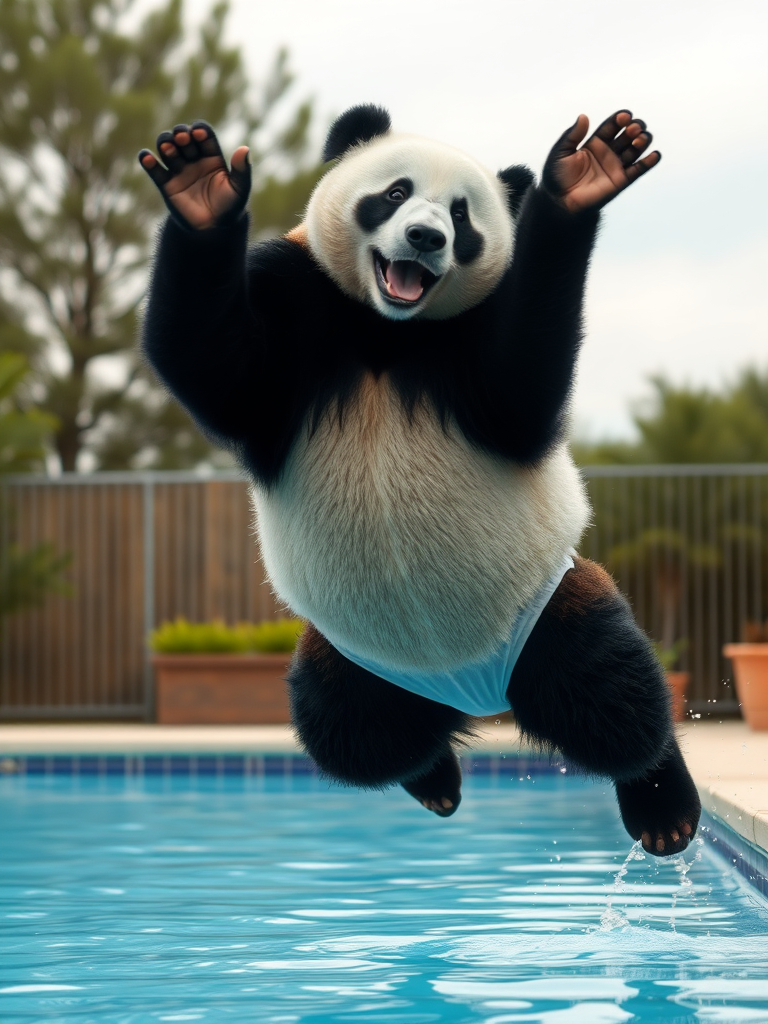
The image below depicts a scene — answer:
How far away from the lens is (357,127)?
242cm

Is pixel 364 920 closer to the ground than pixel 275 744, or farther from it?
farther from it

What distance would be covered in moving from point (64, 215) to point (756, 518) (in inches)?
308

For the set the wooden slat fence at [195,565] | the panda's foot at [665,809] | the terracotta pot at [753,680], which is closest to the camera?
the panda's foot at [665,809]

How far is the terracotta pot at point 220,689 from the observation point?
31.8 feet

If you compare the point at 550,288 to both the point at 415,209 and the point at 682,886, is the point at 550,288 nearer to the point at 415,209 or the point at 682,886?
the point at 415,209

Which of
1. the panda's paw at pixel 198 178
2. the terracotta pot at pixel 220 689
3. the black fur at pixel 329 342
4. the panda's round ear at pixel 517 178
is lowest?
the terracotta pot at pixel 220 689

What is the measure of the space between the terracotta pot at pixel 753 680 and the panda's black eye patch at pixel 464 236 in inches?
278

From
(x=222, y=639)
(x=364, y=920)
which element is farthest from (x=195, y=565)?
(x=364, y=920)

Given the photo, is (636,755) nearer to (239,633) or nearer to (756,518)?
(239,633)

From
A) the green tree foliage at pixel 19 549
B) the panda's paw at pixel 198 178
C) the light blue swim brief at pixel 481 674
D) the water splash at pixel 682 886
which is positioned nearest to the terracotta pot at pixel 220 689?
the green tree foliage at pixel 19 549

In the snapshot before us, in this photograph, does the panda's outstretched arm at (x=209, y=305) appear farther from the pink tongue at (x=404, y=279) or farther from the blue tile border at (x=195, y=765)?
the blue tile border at (x=195, y=765)

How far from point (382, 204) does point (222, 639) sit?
7.77 metres

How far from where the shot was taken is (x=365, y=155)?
2346 millimetres

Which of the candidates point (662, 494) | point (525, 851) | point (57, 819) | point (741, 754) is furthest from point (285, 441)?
point (662, 494)
